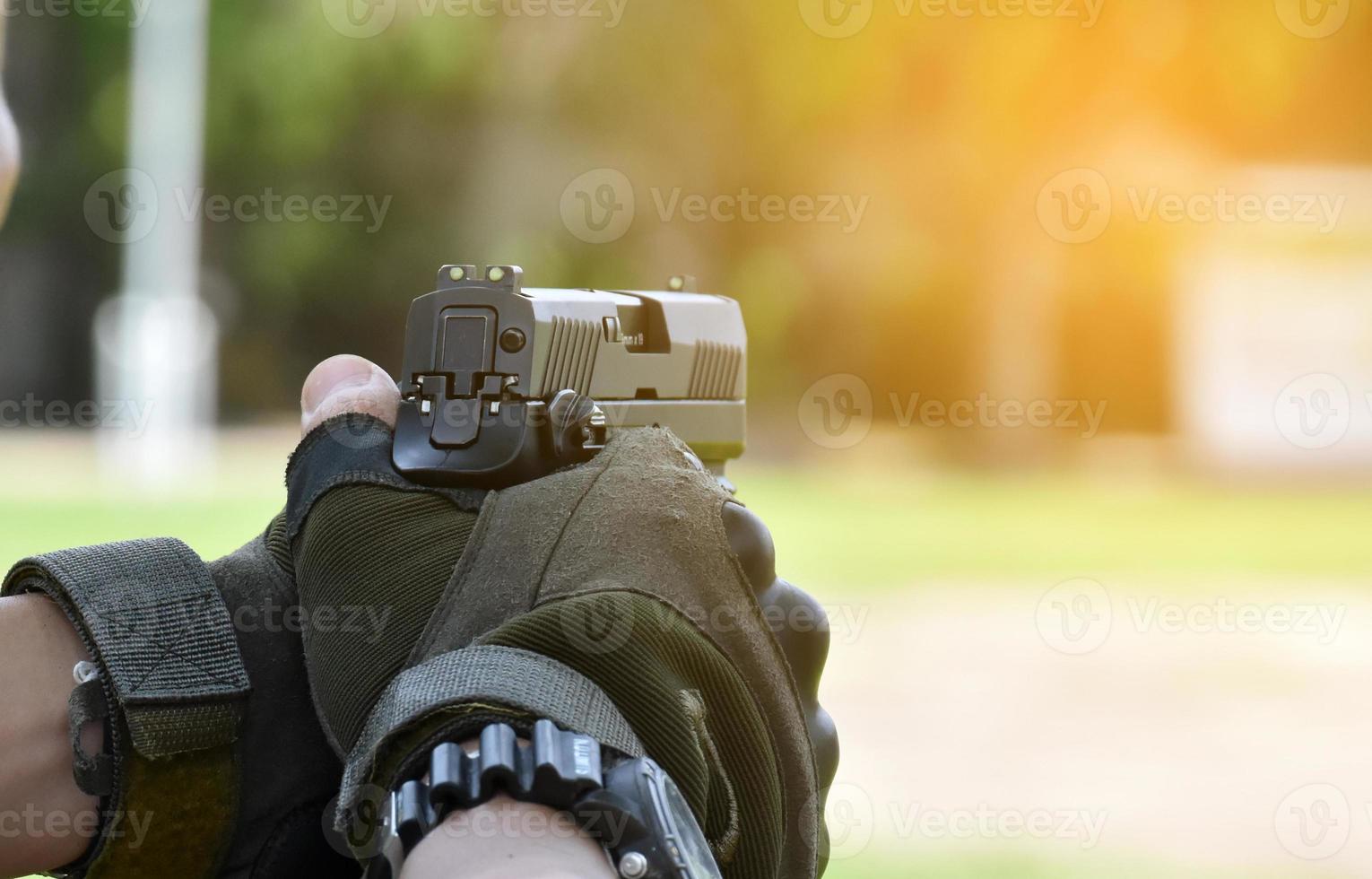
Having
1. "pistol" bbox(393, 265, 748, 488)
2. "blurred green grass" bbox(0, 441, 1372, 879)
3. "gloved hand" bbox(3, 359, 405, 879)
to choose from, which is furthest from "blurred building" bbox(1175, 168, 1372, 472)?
"gloved hand" bbox(3, 359, 405, 879)

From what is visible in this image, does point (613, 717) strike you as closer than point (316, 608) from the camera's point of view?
Yes

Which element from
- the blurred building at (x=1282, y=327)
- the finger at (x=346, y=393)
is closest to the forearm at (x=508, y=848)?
the finger at (x=346, y=393)

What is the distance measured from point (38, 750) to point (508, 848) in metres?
0.42

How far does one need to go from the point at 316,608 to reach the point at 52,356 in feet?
38.4

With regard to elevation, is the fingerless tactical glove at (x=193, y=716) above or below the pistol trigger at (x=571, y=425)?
below

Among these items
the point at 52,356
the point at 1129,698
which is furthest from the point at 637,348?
the point at 52,356

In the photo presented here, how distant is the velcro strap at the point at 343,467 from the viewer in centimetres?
94

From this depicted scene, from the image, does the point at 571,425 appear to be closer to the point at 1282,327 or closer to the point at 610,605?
the point at 610,605

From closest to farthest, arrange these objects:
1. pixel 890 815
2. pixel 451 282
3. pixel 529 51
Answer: pixel 451 282 < pixel 890 815 < pixel 529 51

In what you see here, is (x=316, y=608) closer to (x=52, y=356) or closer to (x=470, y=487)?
(x=470, y=487)

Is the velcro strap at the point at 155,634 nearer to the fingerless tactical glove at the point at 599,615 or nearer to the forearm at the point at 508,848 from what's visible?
the fingerless tactical glove at the point at 599,615

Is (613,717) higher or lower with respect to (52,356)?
higher

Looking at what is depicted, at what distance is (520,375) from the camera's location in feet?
3.45

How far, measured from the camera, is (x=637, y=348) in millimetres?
1281
